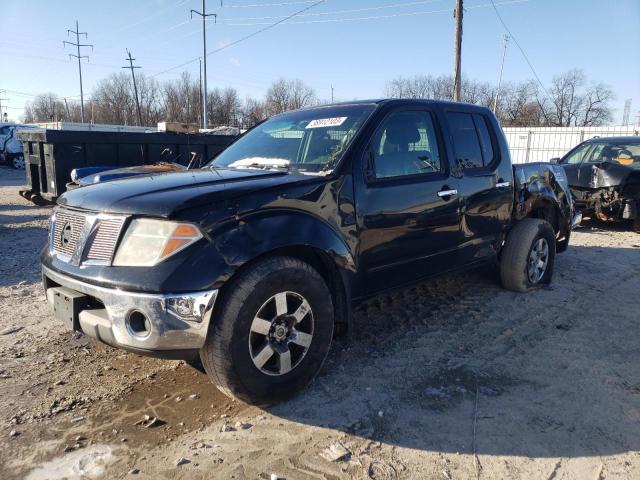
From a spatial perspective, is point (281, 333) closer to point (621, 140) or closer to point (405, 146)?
point (405, 146)

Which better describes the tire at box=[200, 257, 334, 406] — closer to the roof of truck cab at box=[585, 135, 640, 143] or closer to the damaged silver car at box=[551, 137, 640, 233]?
the damaged silver car at box=[551, 137, 640, 233]

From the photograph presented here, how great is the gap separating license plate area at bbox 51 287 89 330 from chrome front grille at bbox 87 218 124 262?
25 cm

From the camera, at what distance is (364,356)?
3742 millimetres

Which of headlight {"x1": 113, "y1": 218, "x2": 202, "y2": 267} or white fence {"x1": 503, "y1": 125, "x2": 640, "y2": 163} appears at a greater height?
white fence {"x1": 503, "y1": 125, "x2": 640, "y2": 163}

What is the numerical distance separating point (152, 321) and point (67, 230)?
0.96m

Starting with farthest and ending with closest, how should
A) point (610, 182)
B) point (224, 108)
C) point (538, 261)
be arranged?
point (224, 108) → point (610, 182) → point (538, 261)

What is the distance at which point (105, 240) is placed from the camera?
2.75m

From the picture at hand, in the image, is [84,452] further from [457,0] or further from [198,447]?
[457,0]

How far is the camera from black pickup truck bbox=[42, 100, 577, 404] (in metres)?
2.62

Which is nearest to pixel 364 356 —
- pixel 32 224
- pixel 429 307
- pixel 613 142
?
pixel 429 307

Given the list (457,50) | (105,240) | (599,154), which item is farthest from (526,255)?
(457,50)

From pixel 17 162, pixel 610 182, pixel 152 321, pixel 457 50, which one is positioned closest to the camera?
pixel 152 321

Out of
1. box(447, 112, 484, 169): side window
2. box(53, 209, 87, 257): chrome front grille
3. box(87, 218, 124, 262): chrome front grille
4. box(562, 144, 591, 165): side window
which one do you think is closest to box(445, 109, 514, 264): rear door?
box(447, 112, 484, 169): side window

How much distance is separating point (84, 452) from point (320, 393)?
139 centimetres
